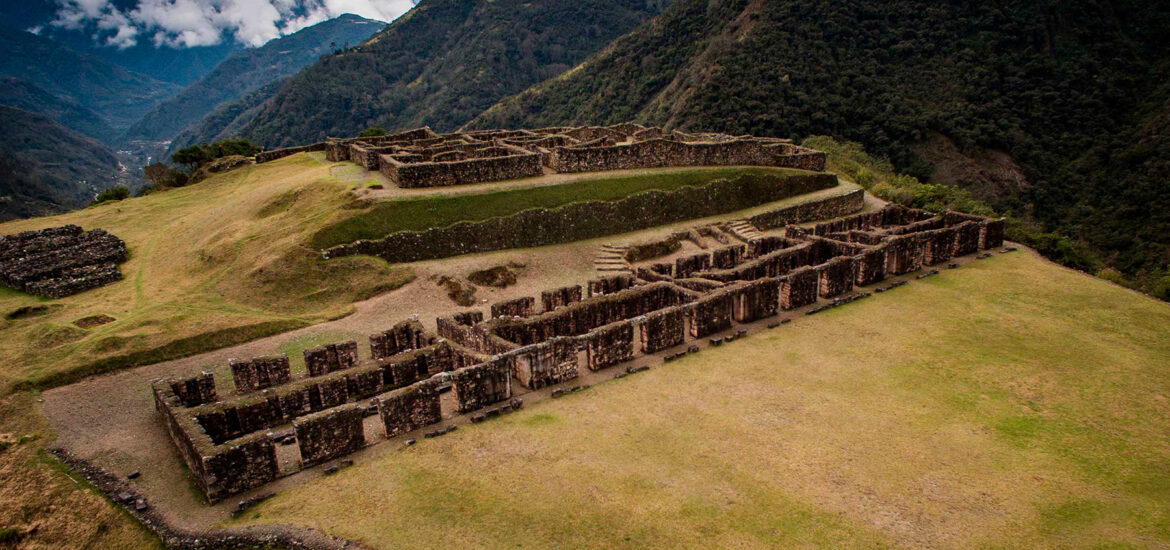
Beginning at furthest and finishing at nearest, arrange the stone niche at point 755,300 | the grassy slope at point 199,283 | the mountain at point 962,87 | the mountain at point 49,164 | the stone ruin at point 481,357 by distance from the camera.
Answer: the mountain at point 49,164 → the mountain at point 962,87 → the stone niche at point 755,300 → the grassy slope at point 199,283 → the stone ruin at point 481,357

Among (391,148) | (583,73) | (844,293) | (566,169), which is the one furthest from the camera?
(583,73)

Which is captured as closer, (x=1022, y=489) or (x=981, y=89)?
(x=1022, y=489)

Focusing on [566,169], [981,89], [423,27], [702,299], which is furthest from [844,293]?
[423,27]

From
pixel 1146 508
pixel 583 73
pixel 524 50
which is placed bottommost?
pixel 1146 508

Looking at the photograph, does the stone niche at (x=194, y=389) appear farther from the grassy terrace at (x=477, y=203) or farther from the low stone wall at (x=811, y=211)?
the low stone wall at (x=811, y=211)

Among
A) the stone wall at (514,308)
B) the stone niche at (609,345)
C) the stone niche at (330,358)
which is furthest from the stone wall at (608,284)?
the stone niche at (330,358)

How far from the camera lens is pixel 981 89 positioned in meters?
72.2

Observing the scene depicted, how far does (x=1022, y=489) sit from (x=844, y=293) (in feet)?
43.1

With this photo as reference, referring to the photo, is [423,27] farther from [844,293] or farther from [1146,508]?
[1146,508]

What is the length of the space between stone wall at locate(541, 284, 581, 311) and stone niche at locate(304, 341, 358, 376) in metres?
7.55

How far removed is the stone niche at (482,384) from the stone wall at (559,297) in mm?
6565

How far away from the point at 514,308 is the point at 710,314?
736 centimetres

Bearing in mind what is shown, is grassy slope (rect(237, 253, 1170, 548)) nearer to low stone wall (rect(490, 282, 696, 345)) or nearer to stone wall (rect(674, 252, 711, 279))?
low stone wall (rect(490, 282, 696, 345))

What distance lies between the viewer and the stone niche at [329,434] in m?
14.5
